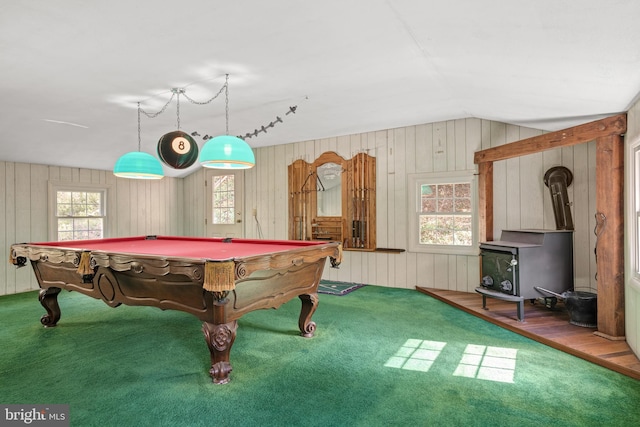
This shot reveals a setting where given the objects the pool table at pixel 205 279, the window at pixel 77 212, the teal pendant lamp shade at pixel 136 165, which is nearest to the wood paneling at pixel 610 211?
the pool table at pixel 205 279

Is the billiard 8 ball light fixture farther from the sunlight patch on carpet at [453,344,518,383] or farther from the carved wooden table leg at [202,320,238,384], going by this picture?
the sunlight patch on carpet at [453,344,518,383]

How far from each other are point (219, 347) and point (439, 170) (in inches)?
161

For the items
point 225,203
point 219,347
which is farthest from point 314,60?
point 225,203

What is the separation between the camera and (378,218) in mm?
5902

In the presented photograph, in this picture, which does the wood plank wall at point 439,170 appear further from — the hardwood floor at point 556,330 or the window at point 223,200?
the window at point 223,200

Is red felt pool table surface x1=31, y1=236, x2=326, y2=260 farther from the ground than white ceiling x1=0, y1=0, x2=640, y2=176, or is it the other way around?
white ceiling x1=0, y1=0, x2=640, y2=176

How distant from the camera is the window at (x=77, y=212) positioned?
620 centimetres

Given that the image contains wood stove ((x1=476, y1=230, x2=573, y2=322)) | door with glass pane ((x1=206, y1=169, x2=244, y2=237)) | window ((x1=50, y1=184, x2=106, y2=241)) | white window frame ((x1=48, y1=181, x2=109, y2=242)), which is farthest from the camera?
door with glass pane ((x1=206, y1=169, x2=244, y2=237))

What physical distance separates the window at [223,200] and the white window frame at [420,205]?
147 inches

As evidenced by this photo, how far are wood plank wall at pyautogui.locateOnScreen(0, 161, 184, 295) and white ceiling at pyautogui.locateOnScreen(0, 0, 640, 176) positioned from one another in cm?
95

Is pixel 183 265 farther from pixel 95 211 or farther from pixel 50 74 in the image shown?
pixel 95 211

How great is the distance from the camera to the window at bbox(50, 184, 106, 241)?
244 inches

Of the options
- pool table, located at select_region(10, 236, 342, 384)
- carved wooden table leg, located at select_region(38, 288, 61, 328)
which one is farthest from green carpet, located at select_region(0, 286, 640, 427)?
pool table, located at select_region(10, 236, 342, 384)

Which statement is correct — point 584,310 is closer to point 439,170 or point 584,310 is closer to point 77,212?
point 439,170
